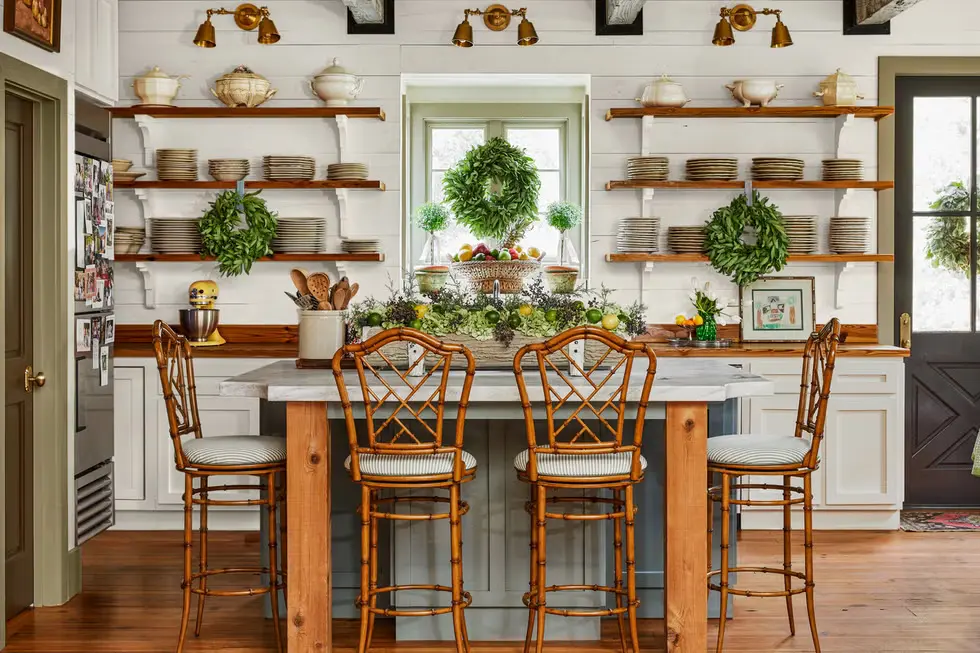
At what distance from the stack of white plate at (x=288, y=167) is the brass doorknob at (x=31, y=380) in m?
1.91

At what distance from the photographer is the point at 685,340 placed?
528 centimetres

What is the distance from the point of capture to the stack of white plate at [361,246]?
5.40 m

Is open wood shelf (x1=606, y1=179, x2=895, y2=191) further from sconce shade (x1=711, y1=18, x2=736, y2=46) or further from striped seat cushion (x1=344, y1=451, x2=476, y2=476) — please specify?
striped seat cushion (x1=344, y1=451, x2=476, y2=476)

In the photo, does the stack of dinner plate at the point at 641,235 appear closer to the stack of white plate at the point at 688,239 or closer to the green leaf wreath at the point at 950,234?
the stack of white plate at the point at 688,239

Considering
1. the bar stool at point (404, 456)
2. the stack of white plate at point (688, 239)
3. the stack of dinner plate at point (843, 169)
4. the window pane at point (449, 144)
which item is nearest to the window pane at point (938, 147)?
the stack of dinner plate at point (843, 169)

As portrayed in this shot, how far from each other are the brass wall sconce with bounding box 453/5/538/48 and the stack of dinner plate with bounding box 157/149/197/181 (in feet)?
5.34

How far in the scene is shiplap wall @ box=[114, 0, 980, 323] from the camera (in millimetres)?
5508

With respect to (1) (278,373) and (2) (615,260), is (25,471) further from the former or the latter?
(2) (615,260)

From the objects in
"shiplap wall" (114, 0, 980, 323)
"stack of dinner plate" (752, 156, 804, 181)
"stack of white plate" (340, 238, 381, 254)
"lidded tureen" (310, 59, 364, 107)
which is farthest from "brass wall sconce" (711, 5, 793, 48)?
"stack of white plate" (340, 238, 381, 254)

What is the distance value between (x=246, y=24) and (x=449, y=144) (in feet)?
5.11

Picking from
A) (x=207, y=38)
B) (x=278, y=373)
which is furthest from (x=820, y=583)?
(x=207, y=38)

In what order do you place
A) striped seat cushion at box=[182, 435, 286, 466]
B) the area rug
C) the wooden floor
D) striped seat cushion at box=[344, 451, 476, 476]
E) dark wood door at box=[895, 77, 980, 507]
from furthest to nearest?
dark wood door at box=[895, 77, 980, 507] → the area rug → the wooden floor → striped seat cushion at box=[182, 435, 286, 466] → striped seat cushion at box=[344, 451, 476, 476]

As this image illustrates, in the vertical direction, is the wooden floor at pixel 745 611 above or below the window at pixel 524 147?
below

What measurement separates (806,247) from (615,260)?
1064 mm
